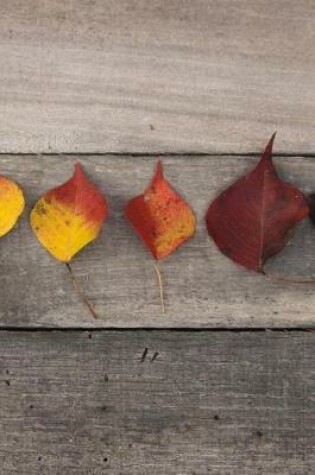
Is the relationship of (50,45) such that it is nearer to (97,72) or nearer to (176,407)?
(97,72)

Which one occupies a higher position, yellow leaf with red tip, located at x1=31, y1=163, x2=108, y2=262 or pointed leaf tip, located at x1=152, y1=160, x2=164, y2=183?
pointed leaf tip, located at x1=152, y1=160, x2=164, y2=183

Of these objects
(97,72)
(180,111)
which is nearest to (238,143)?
(180,111)

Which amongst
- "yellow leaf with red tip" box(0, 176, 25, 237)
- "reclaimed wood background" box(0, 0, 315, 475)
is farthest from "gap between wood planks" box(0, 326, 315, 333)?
"yellow leaf with red tip" box(0, 176, 25, 237)

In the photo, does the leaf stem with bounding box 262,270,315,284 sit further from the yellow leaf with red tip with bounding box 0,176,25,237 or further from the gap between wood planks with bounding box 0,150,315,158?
the yellow leaf with red tip with bounding box 0,176,25,237

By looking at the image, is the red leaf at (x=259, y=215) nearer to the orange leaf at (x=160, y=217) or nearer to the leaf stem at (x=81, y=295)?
the orange leaf at (x=160, y=217)

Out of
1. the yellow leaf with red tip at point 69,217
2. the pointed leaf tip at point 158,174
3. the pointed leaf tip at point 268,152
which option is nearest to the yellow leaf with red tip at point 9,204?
the yellow leaf with red tip at point 69,217

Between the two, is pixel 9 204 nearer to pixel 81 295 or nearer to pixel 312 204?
pixel 81 295
